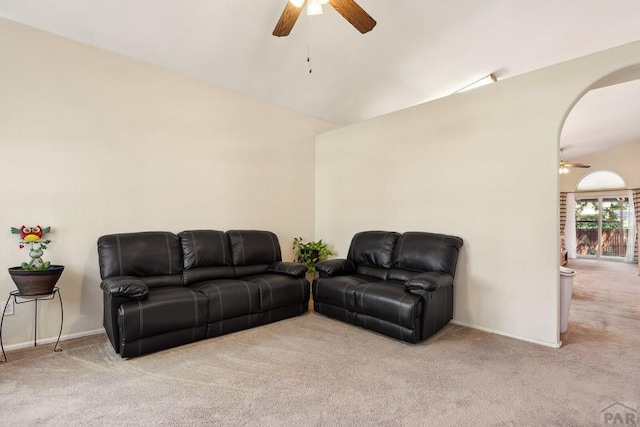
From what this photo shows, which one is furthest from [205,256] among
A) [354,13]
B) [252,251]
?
[354,13]

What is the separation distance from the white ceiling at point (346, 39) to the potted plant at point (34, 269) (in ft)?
6.29

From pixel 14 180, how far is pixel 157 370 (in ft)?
7.09

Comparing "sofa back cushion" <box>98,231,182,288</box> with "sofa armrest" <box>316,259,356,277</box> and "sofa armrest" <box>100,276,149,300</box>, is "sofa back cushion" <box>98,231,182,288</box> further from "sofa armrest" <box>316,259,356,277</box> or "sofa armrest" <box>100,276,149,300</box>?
"sofa armrest" <box>316,259,356,277</box>

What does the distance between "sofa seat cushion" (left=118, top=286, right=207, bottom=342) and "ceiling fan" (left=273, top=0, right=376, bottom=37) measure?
8.25ft

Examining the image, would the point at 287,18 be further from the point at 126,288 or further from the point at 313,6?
the point at 126,288

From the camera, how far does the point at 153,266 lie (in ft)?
10.2

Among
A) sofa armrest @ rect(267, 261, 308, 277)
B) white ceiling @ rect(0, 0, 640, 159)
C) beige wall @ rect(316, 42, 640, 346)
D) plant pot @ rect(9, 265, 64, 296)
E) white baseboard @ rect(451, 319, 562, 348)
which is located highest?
white ceiling @ rect(0, 0, 640, 159)

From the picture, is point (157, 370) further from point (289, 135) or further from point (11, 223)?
point (289, 135)

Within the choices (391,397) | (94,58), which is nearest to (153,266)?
(94,58)

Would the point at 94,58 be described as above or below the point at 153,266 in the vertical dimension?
above

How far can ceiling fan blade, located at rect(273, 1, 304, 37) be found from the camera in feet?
7.50

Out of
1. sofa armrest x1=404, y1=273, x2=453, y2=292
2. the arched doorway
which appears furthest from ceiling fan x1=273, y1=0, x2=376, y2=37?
the arched doorway

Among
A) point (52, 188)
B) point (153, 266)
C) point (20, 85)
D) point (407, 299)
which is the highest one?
point (20, 85)

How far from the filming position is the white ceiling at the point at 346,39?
112 inches
